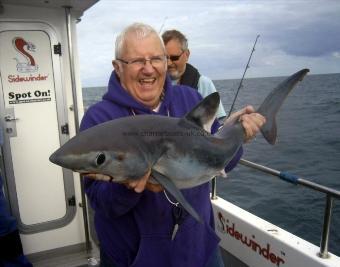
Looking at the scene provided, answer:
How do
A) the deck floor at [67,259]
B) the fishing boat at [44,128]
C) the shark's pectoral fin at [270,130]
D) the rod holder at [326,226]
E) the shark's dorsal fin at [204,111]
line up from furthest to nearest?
the deck floor at [67,259] < the fishing boat at [44,128] < the rod holder at [326,226] < the shark's pectoral fin at [270,130] < the shark's dorsal fin at [204,111]

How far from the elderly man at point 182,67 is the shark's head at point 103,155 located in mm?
2970

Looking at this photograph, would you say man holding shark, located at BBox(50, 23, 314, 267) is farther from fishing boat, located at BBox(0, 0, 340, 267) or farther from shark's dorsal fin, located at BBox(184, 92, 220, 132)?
fishing boat, located at BBox(0, 0, 340, 267)

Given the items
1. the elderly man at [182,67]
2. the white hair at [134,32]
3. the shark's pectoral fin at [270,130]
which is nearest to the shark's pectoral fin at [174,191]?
the white hair at [134,32]

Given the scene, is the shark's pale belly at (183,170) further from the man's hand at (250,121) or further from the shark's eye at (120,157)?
the man's hand at (250,121)

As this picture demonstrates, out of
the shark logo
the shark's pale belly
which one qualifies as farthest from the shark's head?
the shark logo

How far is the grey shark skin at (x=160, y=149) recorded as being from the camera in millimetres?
1643

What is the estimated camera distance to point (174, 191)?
1794mm

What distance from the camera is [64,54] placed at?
4.91m

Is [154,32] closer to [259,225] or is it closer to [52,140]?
[259,225]

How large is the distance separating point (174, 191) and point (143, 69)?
854mm

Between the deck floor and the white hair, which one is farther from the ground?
the white hair

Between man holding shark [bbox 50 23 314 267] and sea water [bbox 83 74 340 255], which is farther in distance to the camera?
sea water [bbox 83 74 340 255]

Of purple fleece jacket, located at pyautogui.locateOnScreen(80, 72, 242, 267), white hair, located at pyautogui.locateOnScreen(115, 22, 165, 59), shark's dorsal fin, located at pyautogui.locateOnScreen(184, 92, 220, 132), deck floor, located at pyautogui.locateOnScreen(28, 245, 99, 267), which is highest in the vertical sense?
white hair, located at pyautogui.locateOnScreen(115, 22, 165, 59)

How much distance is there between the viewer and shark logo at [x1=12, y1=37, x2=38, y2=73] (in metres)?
4.64
